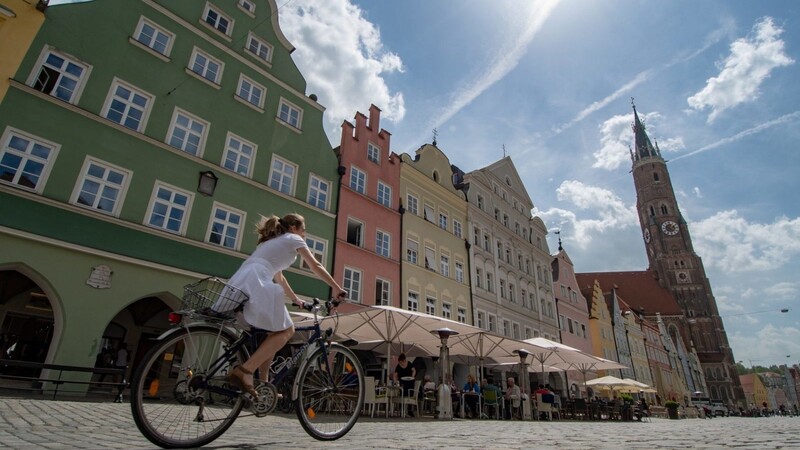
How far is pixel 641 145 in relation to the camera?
366ft

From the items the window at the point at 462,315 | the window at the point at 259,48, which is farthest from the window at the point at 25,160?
the window at the point at 462,315

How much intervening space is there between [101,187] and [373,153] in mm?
12770

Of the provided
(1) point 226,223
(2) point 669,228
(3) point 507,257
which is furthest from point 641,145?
(1) point 226,223

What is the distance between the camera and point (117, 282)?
1220cm

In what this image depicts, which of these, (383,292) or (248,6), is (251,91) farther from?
(383,292)

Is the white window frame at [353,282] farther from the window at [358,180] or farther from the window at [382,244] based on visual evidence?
the window at [358,180]

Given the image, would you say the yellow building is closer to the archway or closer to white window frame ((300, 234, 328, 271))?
the archway

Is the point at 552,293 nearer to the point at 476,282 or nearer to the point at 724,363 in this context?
the point at 476,282

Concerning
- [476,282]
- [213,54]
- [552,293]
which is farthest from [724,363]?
[213,54]

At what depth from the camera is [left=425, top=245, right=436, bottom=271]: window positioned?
23.9 m

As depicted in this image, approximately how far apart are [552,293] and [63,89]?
110 feet

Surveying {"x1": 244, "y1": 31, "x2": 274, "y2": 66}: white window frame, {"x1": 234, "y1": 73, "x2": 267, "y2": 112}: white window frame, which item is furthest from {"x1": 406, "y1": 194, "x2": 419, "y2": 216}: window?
{"x1": 244, "y1": 31, "x2": 274, "y2": 66}: white window frame

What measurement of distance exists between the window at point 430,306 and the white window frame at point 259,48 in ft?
44.2

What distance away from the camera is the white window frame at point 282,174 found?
57.3 ft
